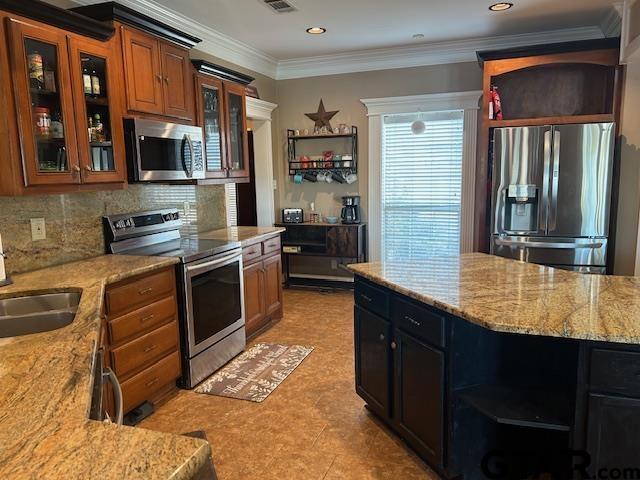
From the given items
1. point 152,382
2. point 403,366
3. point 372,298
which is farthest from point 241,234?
point 403,366

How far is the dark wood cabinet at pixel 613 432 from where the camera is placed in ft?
4.98

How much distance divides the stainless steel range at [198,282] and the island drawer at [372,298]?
1.09 m

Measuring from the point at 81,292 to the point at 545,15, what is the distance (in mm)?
4120

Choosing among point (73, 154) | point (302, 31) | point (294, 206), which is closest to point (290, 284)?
point (294, 206)

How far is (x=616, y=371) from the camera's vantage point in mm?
1507

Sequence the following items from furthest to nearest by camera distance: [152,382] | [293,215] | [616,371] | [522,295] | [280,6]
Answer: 1. [293,215]
2. [280,6]
3. [152,382]
4. [522,295]
5. [616,371]

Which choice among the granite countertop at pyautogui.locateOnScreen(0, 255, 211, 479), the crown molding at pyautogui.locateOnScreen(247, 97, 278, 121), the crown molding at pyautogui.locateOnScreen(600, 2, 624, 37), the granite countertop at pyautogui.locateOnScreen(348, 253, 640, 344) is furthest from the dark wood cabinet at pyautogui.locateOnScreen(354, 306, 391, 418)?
the crown molding at pyautogui.locateOnScreen(600, 2, 624, 37)

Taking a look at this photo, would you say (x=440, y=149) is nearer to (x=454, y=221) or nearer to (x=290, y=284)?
(x=454, y=221)

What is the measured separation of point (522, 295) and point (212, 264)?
1967 millimetres

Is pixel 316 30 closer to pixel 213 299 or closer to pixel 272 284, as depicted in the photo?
pixel 272 284

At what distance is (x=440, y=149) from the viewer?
4891 millimetres

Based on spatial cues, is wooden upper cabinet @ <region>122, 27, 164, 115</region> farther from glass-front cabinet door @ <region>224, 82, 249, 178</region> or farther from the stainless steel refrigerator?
the stainless steel refrigerator

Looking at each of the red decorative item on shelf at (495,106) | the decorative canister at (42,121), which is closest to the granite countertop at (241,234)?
the decorative canister at (42,121)

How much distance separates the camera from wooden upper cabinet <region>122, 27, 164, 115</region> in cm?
278
